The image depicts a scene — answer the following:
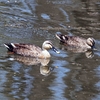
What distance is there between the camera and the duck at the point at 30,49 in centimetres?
1499

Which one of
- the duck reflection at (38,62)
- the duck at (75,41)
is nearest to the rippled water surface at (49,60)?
the duck reflection at (38,62)

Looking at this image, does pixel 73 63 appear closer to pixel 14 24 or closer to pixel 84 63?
pixel 84 63

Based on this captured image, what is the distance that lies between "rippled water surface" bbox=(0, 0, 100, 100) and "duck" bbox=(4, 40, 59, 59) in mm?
255

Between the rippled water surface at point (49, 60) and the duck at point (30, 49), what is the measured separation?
0.26 m

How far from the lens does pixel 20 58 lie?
14727 millimetres

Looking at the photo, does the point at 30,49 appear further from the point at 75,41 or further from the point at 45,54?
the point at 75,41

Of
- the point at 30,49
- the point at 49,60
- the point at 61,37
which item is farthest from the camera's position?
the point at 61,37

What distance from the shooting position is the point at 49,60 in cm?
1455

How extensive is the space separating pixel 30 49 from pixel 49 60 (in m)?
0.82

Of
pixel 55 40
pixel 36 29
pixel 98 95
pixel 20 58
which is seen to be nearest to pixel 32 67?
pixel 20 58

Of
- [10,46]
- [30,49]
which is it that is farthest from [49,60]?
[10,46]

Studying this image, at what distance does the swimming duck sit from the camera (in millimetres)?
14992

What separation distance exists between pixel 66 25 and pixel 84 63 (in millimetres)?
5644

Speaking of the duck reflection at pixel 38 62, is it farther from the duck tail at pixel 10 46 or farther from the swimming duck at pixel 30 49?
the duck tail at pixel 10 46
